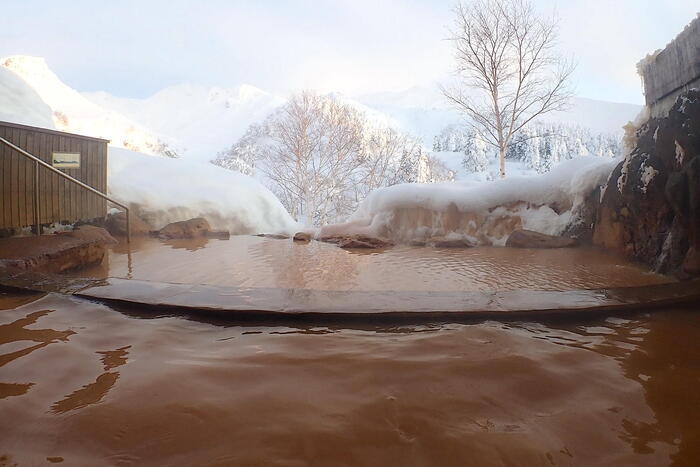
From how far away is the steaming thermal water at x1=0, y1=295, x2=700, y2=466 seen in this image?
2.66 feet

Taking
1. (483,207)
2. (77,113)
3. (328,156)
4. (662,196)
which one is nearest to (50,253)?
(662,196)

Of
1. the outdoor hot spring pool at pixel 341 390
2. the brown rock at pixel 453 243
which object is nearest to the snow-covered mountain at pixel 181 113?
the brown rock at pixel 453 243

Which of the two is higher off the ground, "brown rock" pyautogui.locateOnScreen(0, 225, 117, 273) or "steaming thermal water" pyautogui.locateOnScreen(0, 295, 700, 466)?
"brown rock" pyautogui.locateOnScreen(0, 225, 117, 273)

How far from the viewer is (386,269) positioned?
12.9 ft

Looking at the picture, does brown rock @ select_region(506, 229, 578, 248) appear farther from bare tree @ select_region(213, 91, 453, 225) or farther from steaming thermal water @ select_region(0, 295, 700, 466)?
bare tree @ select_region(213, 91, 453, 225)

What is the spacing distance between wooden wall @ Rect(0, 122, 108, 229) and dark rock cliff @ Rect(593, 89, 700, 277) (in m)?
7.69

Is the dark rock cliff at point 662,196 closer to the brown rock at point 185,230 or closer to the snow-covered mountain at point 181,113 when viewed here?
the snow-covered mountain at point 181,113

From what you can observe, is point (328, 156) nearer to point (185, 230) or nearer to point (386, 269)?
point (185, 230)

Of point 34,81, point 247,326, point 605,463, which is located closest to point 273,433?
point 605,463

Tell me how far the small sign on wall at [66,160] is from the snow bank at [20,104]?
570cm

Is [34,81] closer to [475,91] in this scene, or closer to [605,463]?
[475,91]

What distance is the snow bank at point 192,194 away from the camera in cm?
924

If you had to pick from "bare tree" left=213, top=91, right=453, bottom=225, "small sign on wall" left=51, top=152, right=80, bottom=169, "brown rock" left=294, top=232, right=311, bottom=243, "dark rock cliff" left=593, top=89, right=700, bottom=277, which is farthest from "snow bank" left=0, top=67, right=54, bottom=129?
"dark rock cliff" left=593, top=89, right=700, bottom=277

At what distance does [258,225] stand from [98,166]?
14.1 feet
